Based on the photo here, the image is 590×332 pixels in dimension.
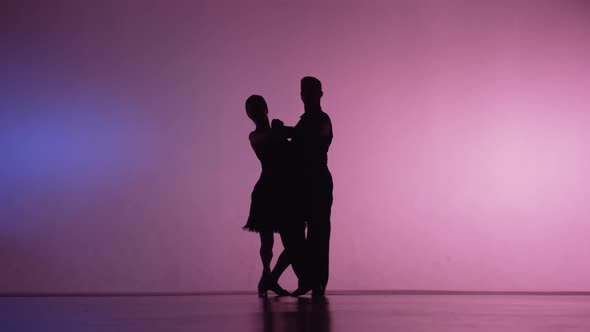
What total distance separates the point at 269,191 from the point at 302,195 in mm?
288

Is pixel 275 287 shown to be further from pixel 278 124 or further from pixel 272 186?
pixel 278 124

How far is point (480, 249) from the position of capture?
6.13 m

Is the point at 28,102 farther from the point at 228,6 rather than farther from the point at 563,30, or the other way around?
the point at 563,30

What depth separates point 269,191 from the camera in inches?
161

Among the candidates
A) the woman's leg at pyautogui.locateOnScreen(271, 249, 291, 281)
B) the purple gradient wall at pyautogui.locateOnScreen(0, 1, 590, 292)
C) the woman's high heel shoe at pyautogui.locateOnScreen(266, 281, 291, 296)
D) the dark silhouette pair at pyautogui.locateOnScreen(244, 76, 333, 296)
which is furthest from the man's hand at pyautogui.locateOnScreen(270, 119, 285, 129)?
the purple gradient wall at pyautogui.locateOnScreen(0, 1, 590, 292)

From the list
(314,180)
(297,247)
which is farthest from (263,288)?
(314,180)

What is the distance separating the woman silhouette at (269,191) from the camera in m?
4.00

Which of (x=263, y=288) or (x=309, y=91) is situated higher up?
(x=309, y=91)

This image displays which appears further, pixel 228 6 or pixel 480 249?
pixel 228 6

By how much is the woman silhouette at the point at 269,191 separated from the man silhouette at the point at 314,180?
143 millimetres

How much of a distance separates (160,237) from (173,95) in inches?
46.2

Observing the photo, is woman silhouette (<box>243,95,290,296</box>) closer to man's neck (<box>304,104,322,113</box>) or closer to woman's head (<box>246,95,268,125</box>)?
woman's head (<box>246,95,268,125</box>)

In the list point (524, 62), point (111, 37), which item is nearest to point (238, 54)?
point (111, 37)

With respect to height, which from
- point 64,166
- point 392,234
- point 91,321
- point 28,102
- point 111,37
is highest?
point 111,37
